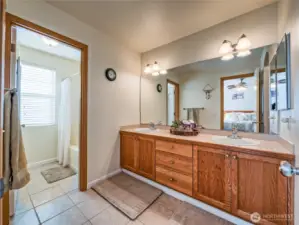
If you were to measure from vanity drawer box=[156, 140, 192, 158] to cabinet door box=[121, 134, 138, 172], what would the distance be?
1.74 ft

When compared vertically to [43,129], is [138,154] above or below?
below

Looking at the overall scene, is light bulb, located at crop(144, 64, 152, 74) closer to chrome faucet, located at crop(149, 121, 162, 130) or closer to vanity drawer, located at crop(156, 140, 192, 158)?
chrome faucet, located at crop(149, 121, 162, 130)

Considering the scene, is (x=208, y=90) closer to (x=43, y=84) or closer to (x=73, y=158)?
(x=73, y=158)

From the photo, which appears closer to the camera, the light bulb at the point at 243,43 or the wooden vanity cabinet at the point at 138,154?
the light bulb at the point at 243,43

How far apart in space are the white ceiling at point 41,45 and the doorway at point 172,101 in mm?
1663

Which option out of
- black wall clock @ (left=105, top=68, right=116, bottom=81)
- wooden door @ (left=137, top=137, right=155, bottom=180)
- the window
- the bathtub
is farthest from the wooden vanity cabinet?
the window

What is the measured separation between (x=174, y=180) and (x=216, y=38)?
2144 mm

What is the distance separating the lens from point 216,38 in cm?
206

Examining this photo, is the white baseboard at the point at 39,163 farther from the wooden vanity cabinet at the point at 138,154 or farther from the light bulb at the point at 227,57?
the light bulb at the point at 227,57

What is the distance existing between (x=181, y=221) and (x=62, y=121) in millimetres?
2887

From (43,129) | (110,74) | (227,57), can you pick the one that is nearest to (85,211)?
(110,74)

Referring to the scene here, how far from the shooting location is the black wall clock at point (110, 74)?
2.39 meters

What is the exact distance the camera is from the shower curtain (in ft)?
9.48

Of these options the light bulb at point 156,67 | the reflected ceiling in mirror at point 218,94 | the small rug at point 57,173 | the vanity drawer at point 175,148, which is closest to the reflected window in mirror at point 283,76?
the reflected ceiling in mirror at point 218,94
